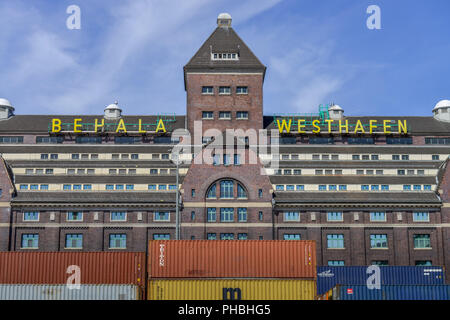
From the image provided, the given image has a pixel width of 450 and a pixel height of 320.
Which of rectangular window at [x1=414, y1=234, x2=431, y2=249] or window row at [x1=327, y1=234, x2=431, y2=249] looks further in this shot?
rectangular window at [x1=414, y1=234, x2=431, y2=249]

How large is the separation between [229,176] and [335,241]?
15090 millimetres

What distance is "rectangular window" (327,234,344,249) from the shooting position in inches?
2559

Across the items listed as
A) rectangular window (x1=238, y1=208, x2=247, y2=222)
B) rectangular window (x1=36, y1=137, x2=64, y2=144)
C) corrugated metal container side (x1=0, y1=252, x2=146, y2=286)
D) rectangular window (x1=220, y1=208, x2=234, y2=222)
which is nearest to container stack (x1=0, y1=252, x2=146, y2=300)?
corrugated metal container side (x1=0, y1=252, x2=146, y2=286)

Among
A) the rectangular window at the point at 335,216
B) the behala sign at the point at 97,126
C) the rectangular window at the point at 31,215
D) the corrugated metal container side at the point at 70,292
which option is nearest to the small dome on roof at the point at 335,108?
the rectangular window at the point at 335,216

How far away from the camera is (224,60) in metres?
78.4

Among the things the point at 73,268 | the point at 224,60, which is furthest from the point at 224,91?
the point at 73,268

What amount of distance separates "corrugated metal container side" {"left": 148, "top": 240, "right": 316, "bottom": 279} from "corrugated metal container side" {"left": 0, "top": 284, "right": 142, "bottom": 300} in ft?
15.4

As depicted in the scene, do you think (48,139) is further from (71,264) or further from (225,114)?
(71,264)

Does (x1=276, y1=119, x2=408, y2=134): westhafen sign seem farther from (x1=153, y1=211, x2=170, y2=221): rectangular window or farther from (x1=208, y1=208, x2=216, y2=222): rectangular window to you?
(x1=153, y1=211, x2=170, y2=221): rectangular window

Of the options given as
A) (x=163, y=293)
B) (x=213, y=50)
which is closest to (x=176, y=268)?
(x=163, y=293)

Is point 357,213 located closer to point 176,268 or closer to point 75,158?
point 176,268

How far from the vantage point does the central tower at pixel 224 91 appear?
77562mm

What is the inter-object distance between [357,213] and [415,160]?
16.0 metres

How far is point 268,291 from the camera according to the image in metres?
38.2
